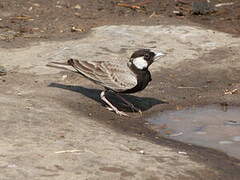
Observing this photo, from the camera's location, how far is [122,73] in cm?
894

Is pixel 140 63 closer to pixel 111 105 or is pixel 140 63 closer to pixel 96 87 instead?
pixel 111 105

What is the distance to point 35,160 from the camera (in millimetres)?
6270

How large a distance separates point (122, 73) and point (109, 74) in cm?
19

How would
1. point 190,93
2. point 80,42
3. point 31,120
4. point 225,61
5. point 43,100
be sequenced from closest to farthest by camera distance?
point 31,120 → point 43,100 → point 190,93 → point 225,61 → point 80,42

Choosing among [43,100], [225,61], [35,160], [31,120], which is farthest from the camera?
[225,61]

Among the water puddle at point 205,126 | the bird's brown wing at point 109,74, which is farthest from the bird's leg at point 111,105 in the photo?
the water puddle at point 205,126

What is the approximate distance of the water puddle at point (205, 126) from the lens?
7.73 meters

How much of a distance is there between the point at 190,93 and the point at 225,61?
171cm

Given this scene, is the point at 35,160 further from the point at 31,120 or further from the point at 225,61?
the point at 225,61

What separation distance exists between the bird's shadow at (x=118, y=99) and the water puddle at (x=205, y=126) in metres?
0.41

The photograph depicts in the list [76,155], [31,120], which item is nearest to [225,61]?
[31,120]

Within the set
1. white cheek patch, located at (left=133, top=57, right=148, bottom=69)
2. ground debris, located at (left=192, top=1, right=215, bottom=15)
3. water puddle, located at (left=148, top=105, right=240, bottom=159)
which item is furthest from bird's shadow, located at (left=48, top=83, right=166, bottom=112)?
ground debris, located at (left=192, top=1, right=215, bottom=15)

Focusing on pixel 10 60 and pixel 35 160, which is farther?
pixel 10 60

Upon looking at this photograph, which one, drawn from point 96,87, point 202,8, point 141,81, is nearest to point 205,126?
point 141,81
